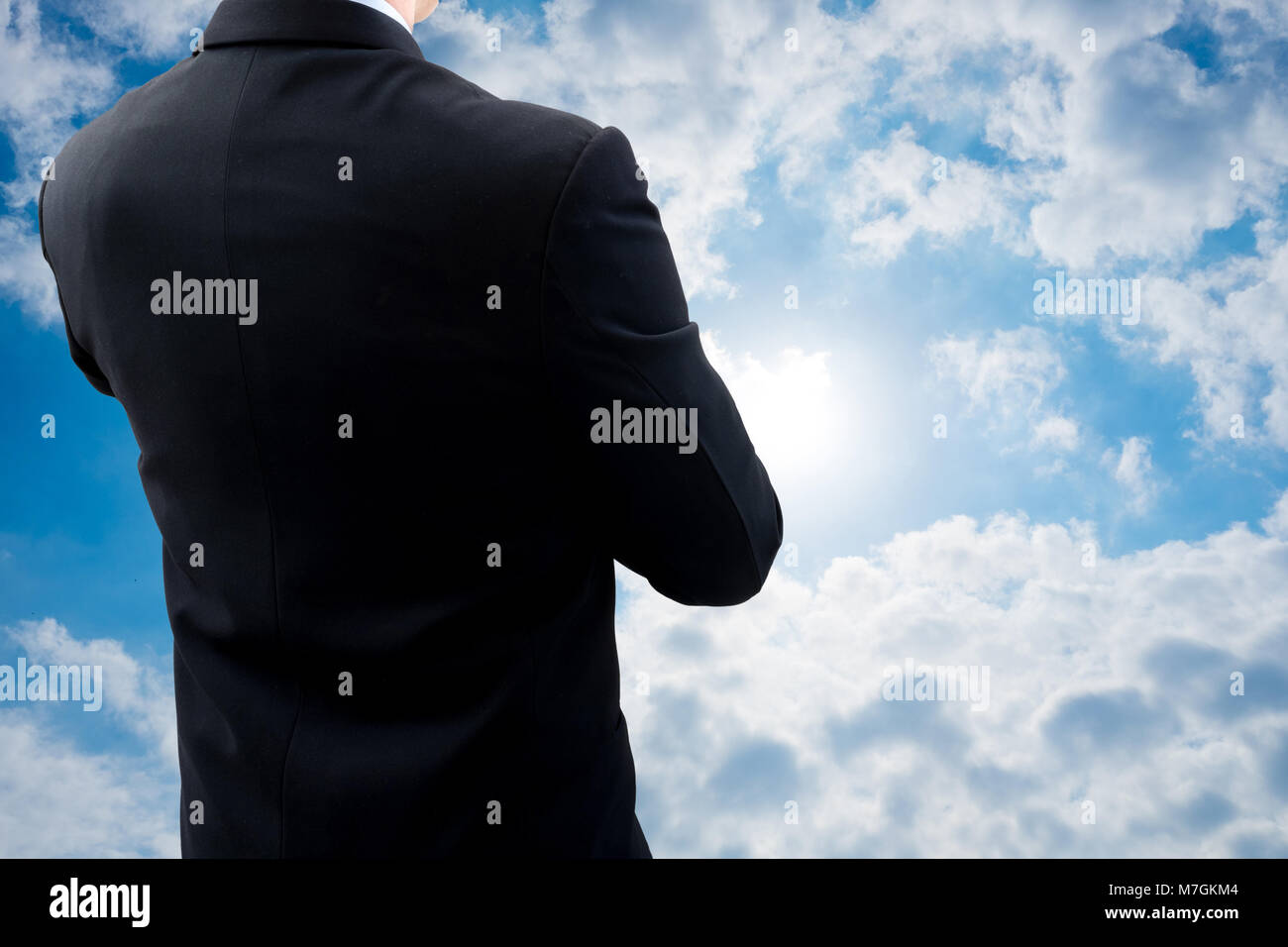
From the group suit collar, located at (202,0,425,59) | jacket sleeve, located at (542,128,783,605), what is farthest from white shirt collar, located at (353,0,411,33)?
jacket sleeve, located at (542,128,783,605)

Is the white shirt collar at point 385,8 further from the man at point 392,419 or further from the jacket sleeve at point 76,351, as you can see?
the jacket sleeve at point 76,351

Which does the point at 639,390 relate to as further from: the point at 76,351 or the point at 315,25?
the point at 76,351

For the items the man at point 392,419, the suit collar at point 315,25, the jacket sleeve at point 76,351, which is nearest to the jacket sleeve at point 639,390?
the man at point 392,419

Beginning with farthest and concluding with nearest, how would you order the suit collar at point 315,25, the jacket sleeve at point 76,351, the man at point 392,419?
the jacket sleeve at point 76,351 < the suit collar at point 315,25 < the man at point 392,419

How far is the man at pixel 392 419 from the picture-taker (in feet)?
3.70

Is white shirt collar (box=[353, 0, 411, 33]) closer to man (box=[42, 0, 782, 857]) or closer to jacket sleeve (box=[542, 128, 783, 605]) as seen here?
man (box=[42, 0, 782, 857])

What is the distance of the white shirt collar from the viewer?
1.27 m

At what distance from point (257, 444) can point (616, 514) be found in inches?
19.6

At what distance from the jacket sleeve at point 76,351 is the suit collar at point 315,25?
0.50 meters

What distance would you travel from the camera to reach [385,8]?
1297 mm
